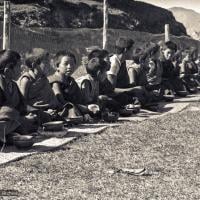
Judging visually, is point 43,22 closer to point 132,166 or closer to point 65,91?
point 65,91

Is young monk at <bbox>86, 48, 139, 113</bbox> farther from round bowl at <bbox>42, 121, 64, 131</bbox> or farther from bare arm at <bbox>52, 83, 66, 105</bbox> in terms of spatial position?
round bowl at <bbox>42, 121, 64, 131</bbox>

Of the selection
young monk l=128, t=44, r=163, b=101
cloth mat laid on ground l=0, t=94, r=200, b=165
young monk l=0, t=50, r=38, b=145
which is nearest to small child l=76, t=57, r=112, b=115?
cloth mat laid on ground l=0, t=94, r=200, b=165

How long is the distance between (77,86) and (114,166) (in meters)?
3.65

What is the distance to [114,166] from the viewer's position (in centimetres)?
691

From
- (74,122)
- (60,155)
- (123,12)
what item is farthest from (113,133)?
(123,12)

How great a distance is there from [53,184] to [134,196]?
0.80 m

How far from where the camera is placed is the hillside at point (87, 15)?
27.9 m

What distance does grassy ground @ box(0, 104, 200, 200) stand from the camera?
18.8ft

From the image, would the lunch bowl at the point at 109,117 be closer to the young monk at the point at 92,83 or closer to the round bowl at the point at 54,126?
the young monk at the point at 92,83

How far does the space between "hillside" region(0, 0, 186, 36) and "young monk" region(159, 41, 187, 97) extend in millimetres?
10036

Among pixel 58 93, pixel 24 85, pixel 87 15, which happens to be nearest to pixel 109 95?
pixel 58 93

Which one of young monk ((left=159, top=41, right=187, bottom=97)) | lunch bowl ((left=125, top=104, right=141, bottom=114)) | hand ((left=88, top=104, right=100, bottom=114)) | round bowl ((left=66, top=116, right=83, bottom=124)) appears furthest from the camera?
young monk ((left=159, top=41, right=187, bottom=97))

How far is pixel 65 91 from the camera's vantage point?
34.0 ft

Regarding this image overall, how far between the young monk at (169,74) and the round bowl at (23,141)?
853 cm
